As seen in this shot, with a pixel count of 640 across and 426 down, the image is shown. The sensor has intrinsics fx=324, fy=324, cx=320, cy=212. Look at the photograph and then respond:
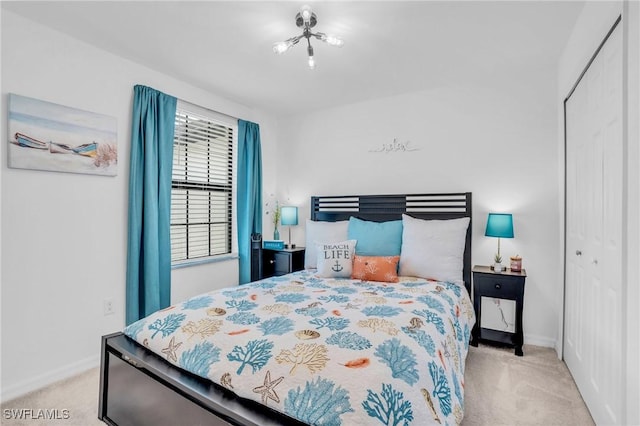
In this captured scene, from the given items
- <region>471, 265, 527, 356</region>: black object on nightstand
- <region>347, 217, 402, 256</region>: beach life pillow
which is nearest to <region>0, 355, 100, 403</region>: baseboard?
<region>347, 217, 402, 256</region>: beach life pillow

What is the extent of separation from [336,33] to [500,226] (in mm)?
2079

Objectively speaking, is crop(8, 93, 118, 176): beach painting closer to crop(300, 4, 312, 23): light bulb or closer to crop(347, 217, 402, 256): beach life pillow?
crop(300, 4, 312, 23): light bulb

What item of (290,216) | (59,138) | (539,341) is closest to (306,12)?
(59,138)

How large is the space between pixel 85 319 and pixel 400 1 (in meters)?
3.17

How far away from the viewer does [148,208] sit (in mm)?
2814

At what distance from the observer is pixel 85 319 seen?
2.51 m

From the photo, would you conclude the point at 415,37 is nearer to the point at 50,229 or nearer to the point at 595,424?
the point at 595,424

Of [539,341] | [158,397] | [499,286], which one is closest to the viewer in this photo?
[158,397]

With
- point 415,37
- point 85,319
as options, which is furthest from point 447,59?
point 85,319

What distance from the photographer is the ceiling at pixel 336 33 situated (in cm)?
204

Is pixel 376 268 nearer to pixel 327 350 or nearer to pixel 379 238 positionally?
pixel 379 238

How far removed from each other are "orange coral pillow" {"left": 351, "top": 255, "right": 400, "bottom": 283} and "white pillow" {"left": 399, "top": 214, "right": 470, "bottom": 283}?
0.16 m

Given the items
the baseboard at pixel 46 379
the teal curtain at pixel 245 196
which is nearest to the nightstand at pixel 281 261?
the teal curtain at pixel 245 196

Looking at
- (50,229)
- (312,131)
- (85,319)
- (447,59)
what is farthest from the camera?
(312,131)
